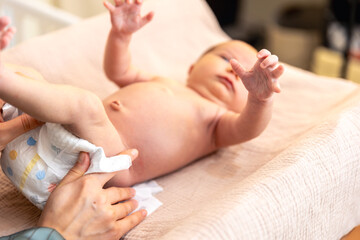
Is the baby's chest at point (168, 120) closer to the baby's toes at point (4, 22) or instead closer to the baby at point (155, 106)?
the baby at point (155, 106)

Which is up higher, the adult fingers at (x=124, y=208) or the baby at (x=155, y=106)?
the baby at (x=155, y=106)

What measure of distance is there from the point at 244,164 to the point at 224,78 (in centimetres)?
24

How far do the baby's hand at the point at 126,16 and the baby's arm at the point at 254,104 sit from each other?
1.01 ft

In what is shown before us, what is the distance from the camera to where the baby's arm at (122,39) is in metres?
1.04

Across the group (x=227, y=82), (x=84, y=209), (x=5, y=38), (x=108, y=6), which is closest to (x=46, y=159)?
(x=84, y=209)

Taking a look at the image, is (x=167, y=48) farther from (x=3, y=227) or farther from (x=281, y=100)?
(x=3, y=227)

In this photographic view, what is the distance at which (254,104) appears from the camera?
3.04 ft

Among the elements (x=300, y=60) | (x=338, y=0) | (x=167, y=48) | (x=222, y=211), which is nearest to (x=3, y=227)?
Answer: (x=222, y=211)

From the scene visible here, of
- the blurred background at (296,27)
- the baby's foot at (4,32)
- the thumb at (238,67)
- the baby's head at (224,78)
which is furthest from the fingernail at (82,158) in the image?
the blurred background at (296,27)

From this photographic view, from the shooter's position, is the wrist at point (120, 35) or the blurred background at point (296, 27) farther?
the blurred background at point (296, 27)

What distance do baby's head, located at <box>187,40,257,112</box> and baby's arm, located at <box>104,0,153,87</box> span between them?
Result: 0.51 ft

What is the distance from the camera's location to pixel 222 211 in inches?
27.8

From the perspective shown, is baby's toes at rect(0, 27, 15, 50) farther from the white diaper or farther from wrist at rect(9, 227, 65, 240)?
wrist at rect(9, 227, 65, 240)

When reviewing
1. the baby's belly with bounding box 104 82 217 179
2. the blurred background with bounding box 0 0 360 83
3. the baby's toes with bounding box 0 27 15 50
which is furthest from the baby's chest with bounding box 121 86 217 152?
the blurred background with bounding box 0 0 360 83
